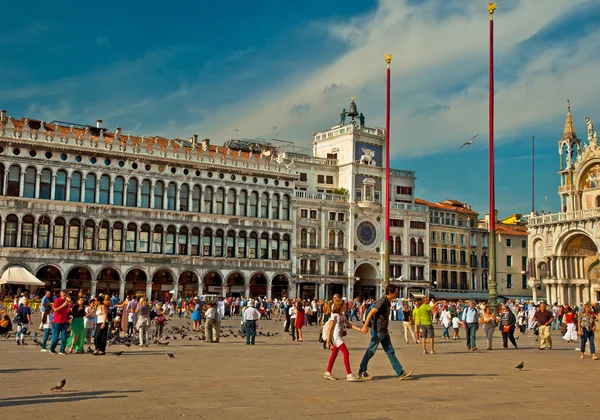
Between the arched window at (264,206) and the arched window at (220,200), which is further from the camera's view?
the arched window at (264,206)

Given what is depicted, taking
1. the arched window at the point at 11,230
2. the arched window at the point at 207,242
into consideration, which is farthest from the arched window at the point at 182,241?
the arched window at the point at 11,230

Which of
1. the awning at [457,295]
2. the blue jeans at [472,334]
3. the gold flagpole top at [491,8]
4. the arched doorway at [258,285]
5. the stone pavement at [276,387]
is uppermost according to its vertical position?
the gold flagpole top at [491,8]

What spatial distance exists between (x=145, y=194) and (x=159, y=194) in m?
1.08

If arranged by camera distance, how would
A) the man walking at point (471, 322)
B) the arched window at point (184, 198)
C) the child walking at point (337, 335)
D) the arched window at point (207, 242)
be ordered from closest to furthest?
the child walking at point (337, 335), the man walking at point (471, 322), the arched window at point (184, 198), the arched window at point (207, 242)

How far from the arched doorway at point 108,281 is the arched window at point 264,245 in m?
12.2

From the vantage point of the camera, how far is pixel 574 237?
56250mm

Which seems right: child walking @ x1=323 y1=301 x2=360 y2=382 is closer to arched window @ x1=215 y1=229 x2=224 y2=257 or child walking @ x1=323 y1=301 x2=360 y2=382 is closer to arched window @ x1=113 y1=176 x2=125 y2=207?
arched window @ x1=113 y1=176 x2=125 y2=207

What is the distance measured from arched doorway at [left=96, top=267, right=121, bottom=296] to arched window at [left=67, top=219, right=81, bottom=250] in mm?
2825

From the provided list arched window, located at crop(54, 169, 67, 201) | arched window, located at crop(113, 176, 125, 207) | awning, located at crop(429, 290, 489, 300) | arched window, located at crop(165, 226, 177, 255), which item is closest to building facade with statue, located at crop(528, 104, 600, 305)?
awning, located at crop(429, 290, 489, 300)

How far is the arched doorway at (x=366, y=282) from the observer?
6456 cm

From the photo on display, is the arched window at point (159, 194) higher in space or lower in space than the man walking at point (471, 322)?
higher

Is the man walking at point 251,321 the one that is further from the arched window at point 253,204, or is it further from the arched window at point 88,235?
the arched window at point 253,204

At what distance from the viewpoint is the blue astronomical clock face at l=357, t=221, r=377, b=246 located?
64.2 metres

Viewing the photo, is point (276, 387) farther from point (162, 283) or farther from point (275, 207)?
point (275, 207)
